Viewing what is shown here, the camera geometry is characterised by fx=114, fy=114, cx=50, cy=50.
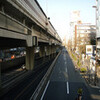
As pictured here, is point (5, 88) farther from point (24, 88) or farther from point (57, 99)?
point (57, 99)

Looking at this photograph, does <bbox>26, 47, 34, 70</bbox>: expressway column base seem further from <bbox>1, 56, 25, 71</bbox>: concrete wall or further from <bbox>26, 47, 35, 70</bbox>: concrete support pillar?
<bbox>1, 56, 25, 71</bbox>: concrete wall

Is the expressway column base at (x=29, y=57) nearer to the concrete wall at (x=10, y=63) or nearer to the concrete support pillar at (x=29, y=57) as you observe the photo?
the concrete support pillar at (x=29, y=57)

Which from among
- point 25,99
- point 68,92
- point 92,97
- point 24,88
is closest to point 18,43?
point 24,88

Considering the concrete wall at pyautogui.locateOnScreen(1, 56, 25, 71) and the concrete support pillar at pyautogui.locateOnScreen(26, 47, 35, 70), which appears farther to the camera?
the concrete wall at pyautogui.locateOnScreen(1, 56, 25, 71)

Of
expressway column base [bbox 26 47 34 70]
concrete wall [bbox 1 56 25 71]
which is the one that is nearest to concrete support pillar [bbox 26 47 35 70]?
expressway column base [bbox 26 47 34 70]

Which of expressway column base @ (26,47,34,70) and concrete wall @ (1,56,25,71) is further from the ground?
expressway column base @ (26,47,34,70)

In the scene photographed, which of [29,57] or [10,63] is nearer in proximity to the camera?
[29,57]

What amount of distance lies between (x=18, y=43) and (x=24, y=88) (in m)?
5.23

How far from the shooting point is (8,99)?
10555 millimetres

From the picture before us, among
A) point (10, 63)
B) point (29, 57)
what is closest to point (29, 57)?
point (29, 57)

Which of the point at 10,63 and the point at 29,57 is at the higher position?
the point at 29,57

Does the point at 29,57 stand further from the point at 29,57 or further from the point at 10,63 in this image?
the point at 10,63

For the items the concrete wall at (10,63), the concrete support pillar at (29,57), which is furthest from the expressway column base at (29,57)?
the concrete wall at (10,63)

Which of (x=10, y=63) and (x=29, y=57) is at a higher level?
(x=29, y=57)
